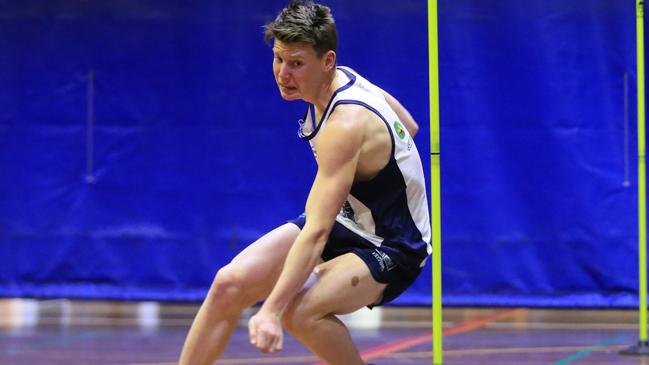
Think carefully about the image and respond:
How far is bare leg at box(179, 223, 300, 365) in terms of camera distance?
10.8 feet

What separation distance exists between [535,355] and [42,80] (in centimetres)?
359

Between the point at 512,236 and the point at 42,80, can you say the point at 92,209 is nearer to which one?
the point at 42,80

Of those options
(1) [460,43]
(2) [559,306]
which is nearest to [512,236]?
(2) [559,306]

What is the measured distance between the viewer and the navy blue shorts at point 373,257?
3.26 m

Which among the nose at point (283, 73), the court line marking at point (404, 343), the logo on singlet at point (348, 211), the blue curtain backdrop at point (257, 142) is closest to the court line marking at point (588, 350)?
the blue curtain backdrop at point (257, 142)

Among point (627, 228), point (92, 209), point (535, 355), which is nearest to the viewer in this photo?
point (535, 355)

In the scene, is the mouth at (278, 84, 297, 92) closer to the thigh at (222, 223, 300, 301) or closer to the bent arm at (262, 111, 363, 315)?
the bent arm at (262, 111, 363, 315)

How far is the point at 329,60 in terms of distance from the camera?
319 cm

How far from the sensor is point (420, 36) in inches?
268

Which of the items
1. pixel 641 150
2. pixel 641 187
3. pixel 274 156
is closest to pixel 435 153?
pixel 641 187

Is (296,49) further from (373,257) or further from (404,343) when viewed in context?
(404,343)

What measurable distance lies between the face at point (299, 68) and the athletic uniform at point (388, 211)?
0.25 feet

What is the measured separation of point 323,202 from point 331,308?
35cm

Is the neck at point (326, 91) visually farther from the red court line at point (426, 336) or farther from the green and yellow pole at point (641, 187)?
the green and yellow pole at point (641, 187)
